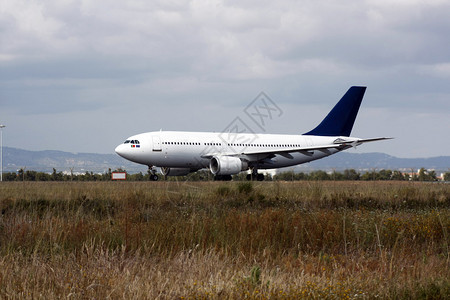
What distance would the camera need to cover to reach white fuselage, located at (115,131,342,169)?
3628cm

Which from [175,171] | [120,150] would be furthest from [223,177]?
[120,150]

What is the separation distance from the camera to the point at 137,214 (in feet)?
40.4

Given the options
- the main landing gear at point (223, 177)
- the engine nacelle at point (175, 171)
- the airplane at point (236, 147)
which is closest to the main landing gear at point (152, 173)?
the airplane at point (236, 147)

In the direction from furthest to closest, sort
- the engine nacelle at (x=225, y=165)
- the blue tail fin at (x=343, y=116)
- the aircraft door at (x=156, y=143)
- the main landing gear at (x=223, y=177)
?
1. the blue tail fin at (x=343, y=116)
2. the main landing gear at (x=223, y=177)
3. the aircraft door at (x=156, y=143)
4. the engine nacelle at (x=225, y=165)

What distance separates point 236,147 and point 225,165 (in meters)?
4.93

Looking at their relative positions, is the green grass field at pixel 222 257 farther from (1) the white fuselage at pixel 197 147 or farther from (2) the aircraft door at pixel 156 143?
(1) the white fuselage at pixel 197 147

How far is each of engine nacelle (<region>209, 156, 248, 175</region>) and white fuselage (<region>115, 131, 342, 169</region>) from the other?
4.59ft

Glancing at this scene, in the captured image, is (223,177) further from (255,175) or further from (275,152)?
(275,152)

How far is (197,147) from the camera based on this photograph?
37.6m

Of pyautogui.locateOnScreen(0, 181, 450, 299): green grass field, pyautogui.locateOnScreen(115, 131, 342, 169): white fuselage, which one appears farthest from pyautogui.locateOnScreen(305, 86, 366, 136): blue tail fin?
pyautogui.locateOnScreen(0, 181, 450, 299): green grass field

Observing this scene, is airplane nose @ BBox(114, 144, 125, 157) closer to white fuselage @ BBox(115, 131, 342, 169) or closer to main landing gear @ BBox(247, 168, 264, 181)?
white fuselage @ BBox(115, 131, 342, 169)

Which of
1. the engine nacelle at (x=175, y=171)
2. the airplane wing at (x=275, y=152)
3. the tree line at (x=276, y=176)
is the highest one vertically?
the airplane wing at (x=275, y=152)

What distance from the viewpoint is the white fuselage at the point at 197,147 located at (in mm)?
36281

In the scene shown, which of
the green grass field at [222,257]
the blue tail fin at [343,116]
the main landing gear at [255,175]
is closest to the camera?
the green grass field at [222,257]
